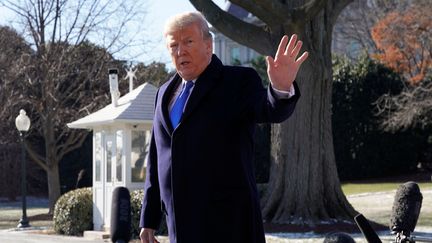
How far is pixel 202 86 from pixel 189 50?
192mm

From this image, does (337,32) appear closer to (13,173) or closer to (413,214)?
(13,173)

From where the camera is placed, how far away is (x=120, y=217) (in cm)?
461

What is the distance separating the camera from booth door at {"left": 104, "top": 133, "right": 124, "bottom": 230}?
676 inches

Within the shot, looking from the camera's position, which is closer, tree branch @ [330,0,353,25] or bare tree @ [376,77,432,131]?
tree branch @ [330,0,353,25]

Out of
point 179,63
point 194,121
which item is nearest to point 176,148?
point 194,121

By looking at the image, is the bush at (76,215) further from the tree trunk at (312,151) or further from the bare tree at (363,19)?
the bare tree at (363,19)

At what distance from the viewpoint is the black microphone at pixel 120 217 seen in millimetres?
4527

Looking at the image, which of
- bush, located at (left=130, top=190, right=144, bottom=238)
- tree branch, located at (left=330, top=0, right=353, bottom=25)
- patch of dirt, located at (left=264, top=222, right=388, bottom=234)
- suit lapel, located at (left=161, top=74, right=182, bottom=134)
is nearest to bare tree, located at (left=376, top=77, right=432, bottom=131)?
tree branch, located at (left=330, top=0, right=353, bottom=25)

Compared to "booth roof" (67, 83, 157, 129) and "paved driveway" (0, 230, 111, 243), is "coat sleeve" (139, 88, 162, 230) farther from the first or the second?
"booth roof" (67, 83, 157, 129)

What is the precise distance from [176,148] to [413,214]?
7.29ft

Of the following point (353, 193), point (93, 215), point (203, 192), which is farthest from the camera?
point (353, 193)

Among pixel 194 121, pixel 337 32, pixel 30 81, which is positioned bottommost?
pixel 194 121

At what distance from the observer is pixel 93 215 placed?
18.0m

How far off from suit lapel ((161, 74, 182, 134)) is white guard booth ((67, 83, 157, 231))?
12638mm
